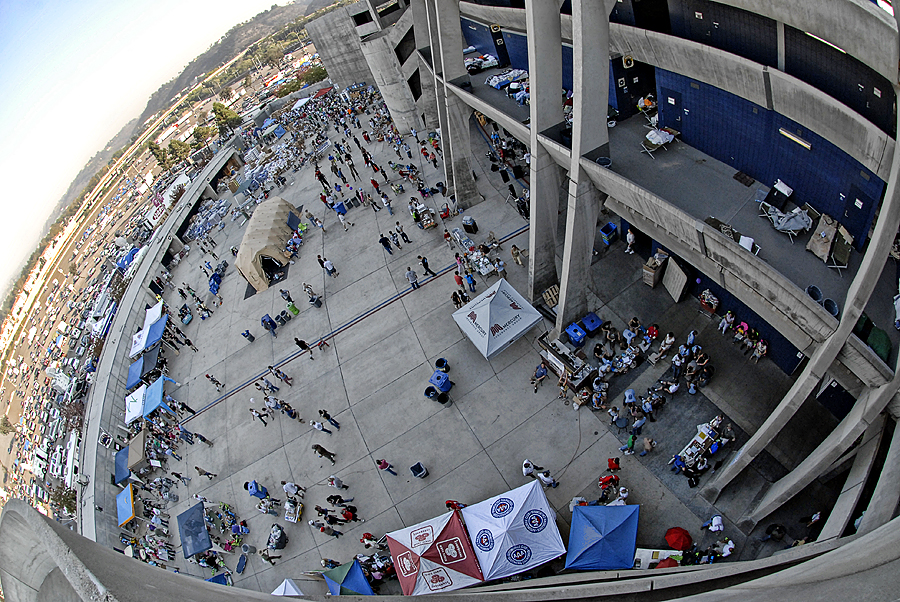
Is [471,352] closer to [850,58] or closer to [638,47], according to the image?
[638,47]

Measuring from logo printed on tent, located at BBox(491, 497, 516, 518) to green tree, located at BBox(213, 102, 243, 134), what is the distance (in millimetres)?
70537

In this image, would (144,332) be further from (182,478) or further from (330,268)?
(330,268)

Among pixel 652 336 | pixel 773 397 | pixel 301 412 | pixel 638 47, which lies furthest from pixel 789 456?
pixel 301 412

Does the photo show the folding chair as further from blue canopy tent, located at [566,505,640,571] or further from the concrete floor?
blue canopy tent, located at [566,505,640,571]

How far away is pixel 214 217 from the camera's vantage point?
39531 millimetres

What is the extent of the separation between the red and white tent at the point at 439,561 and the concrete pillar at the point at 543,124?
11378 mm

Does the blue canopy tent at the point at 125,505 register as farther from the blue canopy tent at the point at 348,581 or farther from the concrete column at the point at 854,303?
the concrete column at the point at 854,303

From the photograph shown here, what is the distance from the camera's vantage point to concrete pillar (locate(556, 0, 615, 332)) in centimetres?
1302

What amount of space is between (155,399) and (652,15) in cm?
2878

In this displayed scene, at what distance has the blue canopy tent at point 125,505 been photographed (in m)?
19.7

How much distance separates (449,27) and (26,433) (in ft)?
144

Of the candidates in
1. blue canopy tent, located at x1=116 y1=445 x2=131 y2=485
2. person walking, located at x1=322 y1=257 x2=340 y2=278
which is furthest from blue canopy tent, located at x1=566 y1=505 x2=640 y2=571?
blue canopy tent, located at x1=116 y1=445 x2=131 y2=485

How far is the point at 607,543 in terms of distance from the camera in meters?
12.3

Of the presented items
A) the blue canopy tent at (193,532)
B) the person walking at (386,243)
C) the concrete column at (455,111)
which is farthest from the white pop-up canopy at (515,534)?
the concrete column at (455,111)
